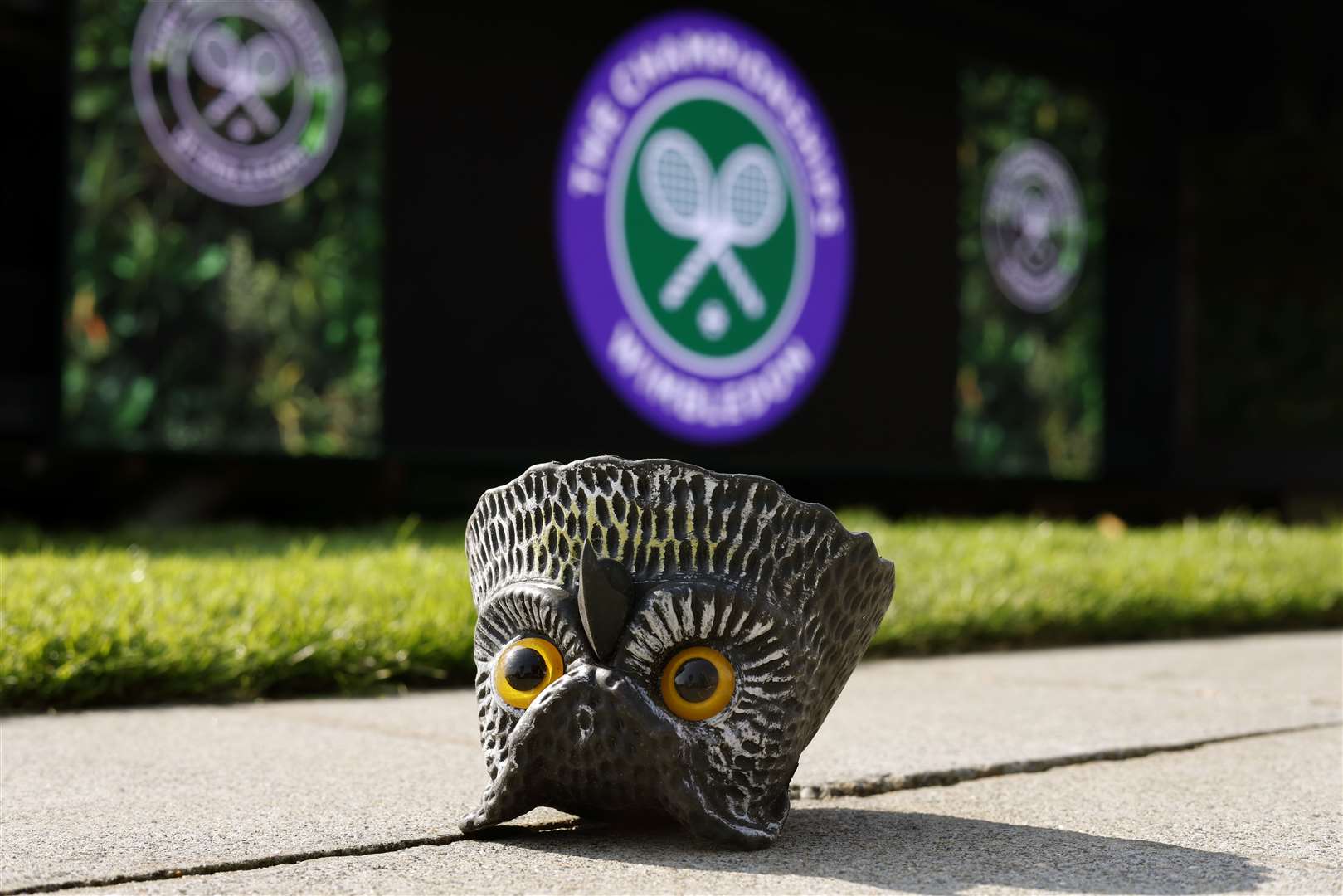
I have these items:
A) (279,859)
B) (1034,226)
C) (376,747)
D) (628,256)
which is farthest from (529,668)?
(1034,226)

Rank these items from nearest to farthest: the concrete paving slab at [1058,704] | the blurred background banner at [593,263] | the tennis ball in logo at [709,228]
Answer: the concrete paving slab at [1058,704] < the blurred background banner at [593,263] < the tennis ball in logo at [709,228]

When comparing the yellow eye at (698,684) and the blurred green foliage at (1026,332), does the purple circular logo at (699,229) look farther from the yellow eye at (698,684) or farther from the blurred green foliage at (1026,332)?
the yellow eye at (698,684)

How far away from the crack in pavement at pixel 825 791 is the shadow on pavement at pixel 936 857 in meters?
0.09

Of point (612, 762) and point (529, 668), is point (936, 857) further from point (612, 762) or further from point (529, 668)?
point (529, 668)

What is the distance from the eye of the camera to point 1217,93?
11.9 meters

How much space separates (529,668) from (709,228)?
637 cm

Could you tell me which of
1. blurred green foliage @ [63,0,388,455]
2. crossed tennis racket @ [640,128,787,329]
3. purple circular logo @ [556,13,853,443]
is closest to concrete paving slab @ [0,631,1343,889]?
blurred green foliage @ [63,0,388,455]

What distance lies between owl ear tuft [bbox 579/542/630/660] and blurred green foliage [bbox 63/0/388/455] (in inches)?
189

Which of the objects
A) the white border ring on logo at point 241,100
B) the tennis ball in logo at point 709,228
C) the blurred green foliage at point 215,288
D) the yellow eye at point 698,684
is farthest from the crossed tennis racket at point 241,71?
the yellow eye at point 698,684

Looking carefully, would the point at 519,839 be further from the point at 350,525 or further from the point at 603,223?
the point at 603,223

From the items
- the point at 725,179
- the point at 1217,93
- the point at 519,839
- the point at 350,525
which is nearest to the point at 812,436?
the point at 725,179

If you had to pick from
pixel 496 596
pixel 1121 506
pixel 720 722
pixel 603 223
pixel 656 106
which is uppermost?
pixel 656 106

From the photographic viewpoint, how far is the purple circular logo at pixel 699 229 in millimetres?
7871

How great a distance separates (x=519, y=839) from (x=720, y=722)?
327 millimetres
